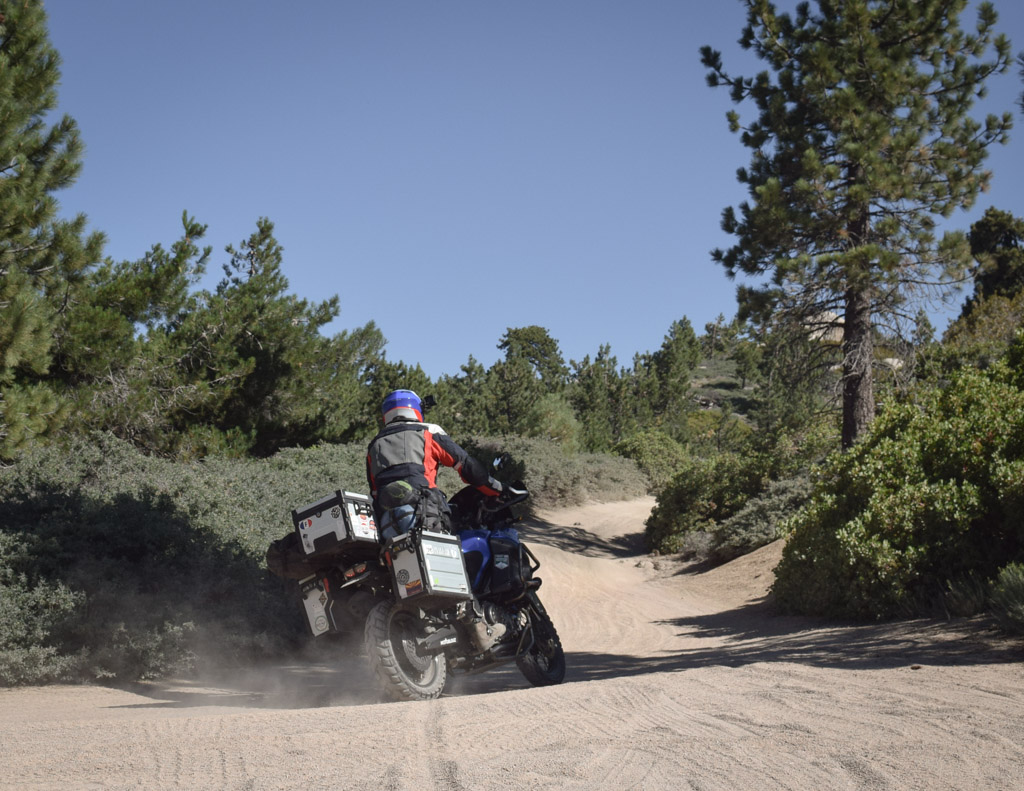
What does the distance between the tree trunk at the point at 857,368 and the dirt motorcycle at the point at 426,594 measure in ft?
39.6

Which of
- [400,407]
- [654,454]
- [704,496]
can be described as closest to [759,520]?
[704,496]

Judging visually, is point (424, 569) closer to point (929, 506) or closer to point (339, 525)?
point (339, 525)

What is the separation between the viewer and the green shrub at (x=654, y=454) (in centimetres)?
4044

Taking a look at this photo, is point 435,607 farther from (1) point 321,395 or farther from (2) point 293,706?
(1) point 321,395

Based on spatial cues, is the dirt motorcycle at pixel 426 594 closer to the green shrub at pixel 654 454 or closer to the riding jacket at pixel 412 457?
the riding jacket at pixel 412 457

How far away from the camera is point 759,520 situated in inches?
699

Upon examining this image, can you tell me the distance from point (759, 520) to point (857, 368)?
3.61 m

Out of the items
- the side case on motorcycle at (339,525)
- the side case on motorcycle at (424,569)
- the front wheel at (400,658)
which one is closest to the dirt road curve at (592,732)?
the front wheel at (400,658)

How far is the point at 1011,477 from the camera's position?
802 centimetres

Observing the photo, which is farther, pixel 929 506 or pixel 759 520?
pixel 759 520

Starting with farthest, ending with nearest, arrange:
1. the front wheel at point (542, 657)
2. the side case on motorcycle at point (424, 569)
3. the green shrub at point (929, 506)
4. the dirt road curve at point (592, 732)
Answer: the green shrub at point (929, 506) < the front wheel at point (542, 657) < the side case on motorcycle at point (424, 569) < the dirt road curve at point (592, 732)

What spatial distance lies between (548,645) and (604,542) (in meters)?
17.6

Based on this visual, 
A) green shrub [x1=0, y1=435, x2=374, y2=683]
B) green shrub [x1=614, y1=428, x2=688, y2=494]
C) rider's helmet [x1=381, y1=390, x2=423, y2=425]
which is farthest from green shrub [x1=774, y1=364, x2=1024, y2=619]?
green shrub [x1=614, y1=428, x2=688, y2=494]

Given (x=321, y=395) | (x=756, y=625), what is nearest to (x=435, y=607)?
(x=756, y=625)
